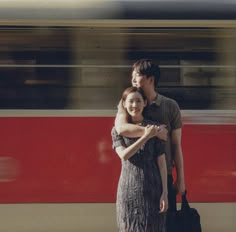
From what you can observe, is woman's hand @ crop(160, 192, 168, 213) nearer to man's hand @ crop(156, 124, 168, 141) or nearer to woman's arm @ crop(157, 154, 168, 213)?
woman's arm @ crop(157, 154, 168, 213)

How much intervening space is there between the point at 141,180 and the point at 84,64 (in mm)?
2185

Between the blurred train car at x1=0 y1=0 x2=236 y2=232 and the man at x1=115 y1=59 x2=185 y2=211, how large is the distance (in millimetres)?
1606

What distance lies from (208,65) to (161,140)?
208 centimetres

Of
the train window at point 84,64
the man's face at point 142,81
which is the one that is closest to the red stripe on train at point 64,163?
the train window at point 84,64

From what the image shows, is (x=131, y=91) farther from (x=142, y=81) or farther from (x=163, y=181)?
(x=163, y=181)

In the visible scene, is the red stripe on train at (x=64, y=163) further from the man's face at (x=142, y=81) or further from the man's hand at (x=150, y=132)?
the man's hand at (x=150, y=132)

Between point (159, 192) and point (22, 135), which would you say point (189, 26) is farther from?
point (159, 192)

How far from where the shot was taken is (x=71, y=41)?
6195 millimetres

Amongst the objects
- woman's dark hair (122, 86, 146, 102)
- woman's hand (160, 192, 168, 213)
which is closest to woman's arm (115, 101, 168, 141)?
woman's dark hair (122, 86, 146, 102)

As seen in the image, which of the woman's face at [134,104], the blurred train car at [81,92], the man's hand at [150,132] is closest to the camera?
the man's hand at [150,132]

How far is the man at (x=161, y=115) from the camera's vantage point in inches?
175

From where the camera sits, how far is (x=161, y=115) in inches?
179

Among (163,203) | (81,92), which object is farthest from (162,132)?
(81,92)

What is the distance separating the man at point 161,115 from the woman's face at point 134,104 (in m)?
0.07
